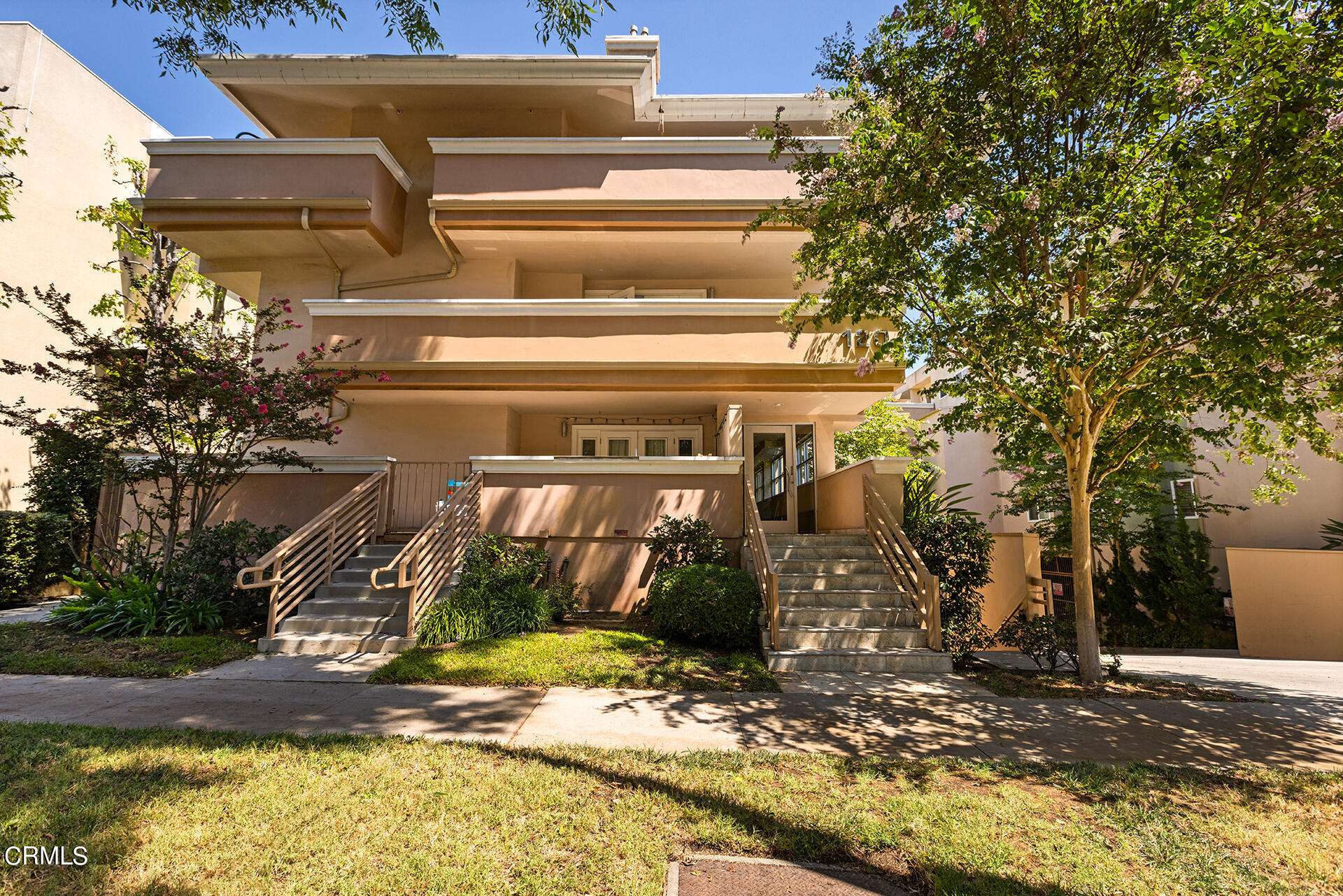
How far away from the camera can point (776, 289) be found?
565 inches

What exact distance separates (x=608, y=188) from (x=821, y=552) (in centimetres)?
779

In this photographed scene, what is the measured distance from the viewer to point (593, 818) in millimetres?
3633

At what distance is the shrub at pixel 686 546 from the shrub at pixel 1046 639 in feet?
13.6

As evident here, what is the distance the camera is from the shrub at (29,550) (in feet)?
37.6

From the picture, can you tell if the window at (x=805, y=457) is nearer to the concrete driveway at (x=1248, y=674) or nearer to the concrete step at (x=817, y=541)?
the concrete step at (x=817, y=541)

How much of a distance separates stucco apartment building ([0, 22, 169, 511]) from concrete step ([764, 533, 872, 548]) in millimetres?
16963

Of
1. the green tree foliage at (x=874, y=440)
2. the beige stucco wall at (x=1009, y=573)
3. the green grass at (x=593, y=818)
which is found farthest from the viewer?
the green tree foliage at (x=874, y=440)

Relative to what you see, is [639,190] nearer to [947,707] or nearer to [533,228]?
[533,228]

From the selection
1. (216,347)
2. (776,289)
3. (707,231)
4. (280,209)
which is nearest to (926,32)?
(707,231)

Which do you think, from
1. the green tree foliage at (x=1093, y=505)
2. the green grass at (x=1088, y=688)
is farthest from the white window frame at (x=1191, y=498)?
the green grass at (x=1088, y=688)

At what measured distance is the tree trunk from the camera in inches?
290

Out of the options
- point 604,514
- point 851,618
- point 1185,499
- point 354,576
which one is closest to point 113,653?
point 354,576

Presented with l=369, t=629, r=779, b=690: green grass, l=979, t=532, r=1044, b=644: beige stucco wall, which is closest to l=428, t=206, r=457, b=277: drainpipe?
l=369, t=629, r=779, b=690: green grass

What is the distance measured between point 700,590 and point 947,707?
3.24 meters
